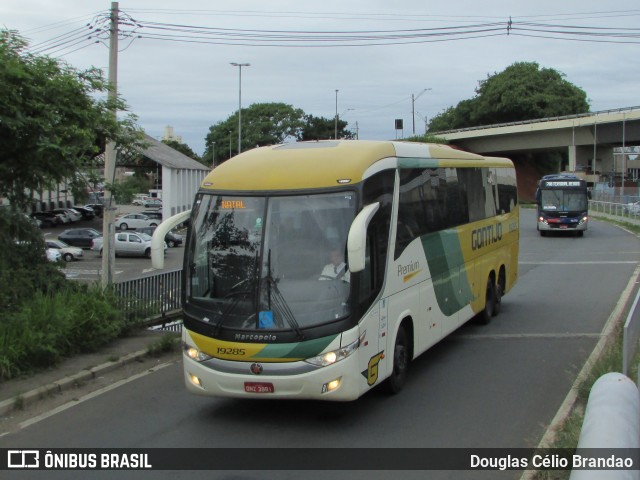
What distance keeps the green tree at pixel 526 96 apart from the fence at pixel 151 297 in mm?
83878

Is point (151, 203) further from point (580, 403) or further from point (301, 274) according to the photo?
point (580, 403)

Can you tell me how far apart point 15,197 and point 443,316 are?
7829mm

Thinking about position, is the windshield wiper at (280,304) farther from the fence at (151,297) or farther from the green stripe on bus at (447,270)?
the fence at (151,297)

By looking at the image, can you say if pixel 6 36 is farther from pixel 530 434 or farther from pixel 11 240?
pixel 530 434

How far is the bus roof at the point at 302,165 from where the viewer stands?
7.90 m

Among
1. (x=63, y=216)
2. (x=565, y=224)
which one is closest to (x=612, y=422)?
(x=565, y=224)

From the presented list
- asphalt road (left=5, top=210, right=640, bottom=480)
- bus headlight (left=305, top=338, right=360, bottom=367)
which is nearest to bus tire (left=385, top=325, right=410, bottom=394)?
asphalt road (left=5, top=210, right=640, bottom=480)

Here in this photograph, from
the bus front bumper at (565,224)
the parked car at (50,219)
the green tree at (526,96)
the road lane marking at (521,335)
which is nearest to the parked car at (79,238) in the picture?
the parked car at (50,219)

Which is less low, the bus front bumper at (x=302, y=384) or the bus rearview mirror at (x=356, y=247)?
the bus rearview mirror at (x=356, y=247)

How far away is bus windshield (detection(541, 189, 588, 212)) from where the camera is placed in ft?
123

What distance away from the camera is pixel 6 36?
1157 cm

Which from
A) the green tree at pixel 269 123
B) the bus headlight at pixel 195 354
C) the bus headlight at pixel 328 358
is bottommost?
the bus headlight at pixel 195 354

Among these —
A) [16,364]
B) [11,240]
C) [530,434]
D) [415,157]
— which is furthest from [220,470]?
[11,240]

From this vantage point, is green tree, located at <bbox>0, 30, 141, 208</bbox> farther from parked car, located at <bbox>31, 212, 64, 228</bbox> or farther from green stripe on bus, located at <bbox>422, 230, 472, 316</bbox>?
parked car, located at <bbox>31, 212, 64, 228</bbox>
